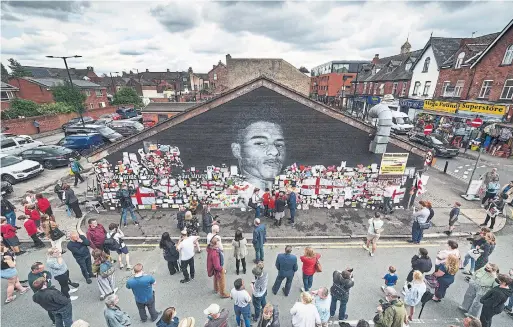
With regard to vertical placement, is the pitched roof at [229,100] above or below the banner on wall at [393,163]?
above

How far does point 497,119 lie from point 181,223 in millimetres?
26028

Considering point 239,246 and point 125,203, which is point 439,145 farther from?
point 125,203

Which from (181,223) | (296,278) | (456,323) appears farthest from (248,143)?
(456,323)

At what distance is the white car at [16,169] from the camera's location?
44.6 feet

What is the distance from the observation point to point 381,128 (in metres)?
9.37

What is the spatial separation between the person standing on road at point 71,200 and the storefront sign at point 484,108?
29701 millimetres

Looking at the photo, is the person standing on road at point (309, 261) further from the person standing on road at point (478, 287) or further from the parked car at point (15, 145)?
the parked car at point (15, 145)

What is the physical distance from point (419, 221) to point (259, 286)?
6.43 metres

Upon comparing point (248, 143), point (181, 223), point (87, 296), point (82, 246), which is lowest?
point (87, 296)

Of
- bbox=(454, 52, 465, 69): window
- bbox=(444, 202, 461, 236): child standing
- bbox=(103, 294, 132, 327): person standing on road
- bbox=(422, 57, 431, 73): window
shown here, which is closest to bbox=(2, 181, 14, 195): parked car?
bbox=(103, 294, 132, 327): person standing on road

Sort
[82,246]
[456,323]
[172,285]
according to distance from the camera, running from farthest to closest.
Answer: [172,285] < [82,246] < [456,323]

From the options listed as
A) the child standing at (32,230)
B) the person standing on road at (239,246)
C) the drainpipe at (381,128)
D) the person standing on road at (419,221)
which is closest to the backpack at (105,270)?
the person standing on road at (239,246)

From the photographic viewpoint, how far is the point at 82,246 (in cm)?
654

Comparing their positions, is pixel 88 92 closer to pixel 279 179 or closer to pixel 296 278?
pixel 279 179
